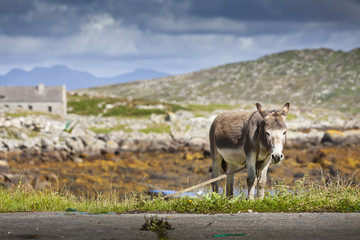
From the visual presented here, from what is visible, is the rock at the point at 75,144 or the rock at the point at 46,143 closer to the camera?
the rock at the point at 46,143

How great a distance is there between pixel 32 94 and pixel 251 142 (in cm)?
9062

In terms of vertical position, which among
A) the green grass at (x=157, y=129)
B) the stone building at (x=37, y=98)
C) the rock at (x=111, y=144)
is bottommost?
the rock at (x=111, y=144)

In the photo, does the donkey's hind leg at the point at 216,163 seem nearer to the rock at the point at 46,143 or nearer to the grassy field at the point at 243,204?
the grassy field at the point at 243,204

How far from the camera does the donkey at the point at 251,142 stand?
886 centimetres

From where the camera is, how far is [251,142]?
31.3 ft

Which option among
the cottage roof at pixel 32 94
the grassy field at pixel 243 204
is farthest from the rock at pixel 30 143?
the cottage roof at pixel 32 94

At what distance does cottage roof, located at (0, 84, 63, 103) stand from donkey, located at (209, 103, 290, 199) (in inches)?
3294

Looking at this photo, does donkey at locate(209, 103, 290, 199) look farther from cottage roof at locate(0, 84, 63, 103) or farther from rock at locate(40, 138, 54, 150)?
cottage roof at locate(0, 84, 63, 103)

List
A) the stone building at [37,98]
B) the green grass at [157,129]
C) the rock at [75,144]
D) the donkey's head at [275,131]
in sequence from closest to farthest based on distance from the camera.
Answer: the donkey's head at [275,131] → the rock at [75,144] → the green grass at [157,129] → the stone building at [37,98]

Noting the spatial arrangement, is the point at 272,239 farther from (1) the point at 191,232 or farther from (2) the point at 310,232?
(1) the point at 191,232

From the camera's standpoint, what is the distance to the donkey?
8.86 m

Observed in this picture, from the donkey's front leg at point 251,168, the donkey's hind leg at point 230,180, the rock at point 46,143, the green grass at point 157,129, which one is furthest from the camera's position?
the green grass at point 157,129

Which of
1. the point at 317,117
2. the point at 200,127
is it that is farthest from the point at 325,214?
the point at 317,117

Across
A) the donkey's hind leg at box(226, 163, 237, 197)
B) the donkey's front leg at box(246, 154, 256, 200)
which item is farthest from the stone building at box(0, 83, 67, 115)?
the donkey's front leg at box(246, 154, 256, 200)
